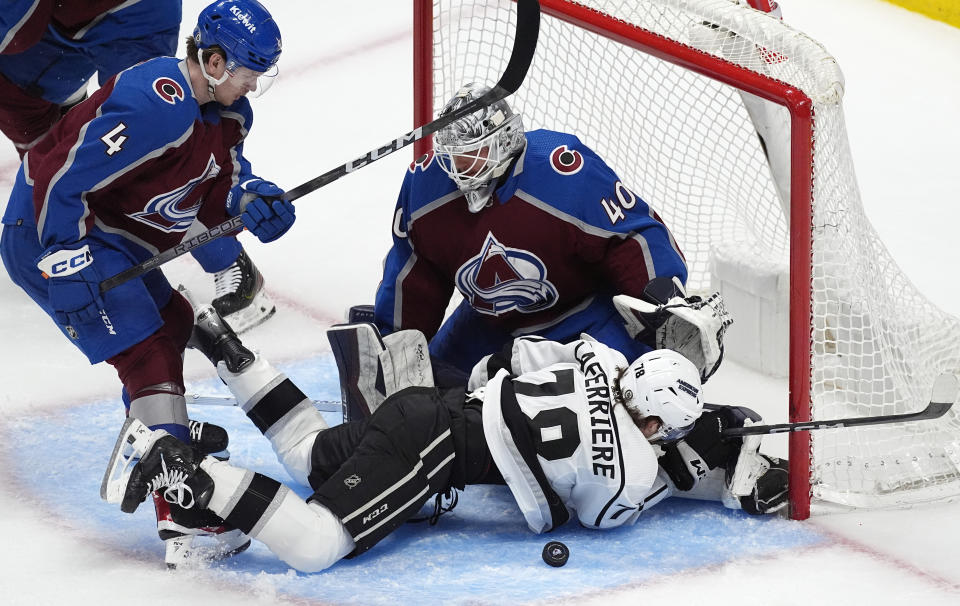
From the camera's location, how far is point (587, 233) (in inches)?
116

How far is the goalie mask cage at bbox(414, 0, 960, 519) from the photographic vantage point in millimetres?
2688

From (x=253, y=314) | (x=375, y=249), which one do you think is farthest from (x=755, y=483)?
(x=375, y=249)

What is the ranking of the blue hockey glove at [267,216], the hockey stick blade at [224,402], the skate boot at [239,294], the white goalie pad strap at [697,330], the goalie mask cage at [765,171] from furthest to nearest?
the skate boot at [239,294], the hockey stick blade at [224,402], the blue hockey glove at [267,216], the white goalie pad strap at [697,330], the goalie mask cage at [765,171]

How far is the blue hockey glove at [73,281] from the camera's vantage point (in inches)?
107

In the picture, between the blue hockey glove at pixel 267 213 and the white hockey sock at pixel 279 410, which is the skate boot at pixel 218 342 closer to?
the white hockey sock at pixel 279 410

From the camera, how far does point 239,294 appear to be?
382cm

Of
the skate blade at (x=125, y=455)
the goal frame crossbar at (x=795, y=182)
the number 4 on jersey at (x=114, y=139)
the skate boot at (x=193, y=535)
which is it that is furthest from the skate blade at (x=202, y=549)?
the goal frame crossbar at (x=795, y=182)

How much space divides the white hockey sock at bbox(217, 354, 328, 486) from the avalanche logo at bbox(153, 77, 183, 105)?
→ 557mm

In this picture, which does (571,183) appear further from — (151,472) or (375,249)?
(375,249)

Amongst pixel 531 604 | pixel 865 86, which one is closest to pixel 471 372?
pixel 531 604

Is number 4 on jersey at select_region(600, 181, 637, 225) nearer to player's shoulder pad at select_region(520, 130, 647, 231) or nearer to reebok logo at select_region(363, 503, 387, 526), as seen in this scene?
player's shoulder pad at select_region(520, 130, 647, 231)

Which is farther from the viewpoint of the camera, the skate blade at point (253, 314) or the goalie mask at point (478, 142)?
the skate blade at point (253, 314)

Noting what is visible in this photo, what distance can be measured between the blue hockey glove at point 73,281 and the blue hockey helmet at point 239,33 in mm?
482

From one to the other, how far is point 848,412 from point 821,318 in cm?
27
